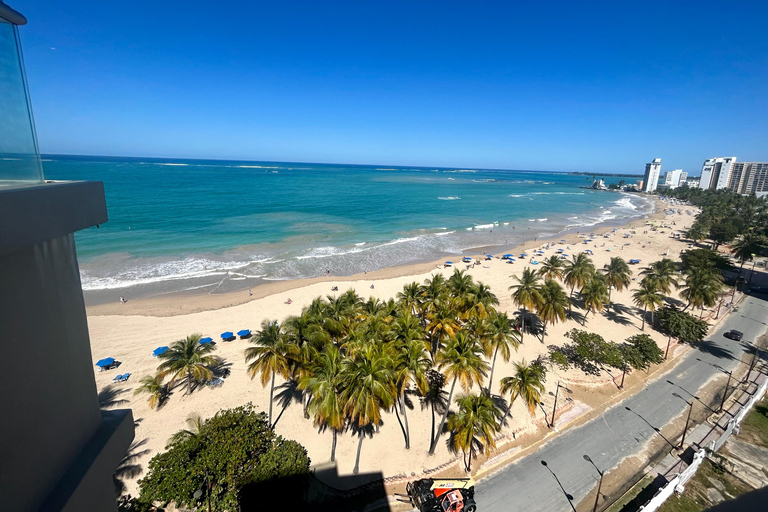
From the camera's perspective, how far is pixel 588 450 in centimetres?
2041

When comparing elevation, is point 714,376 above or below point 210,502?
below

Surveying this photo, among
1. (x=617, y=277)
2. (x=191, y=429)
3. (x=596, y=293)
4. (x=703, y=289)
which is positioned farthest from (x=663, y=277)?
(x=191, y=429)

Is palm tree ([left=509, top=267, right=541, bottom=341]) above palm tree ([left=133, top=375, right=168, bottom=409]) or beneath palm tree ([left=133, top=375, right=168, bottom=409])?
above

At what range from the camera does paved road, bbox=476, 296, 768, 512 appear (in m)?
17.6

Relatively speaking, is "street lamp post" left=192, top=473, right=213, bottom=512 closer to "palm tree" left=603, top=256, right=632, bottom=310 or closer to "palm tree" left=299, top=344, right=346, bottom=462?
"palm tree" left=299, top=344, right=346, bottom=462

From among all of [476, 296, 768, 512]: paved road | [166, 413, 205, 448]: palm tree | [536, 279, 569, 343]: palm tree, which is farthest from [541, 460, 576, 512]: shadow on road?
[166, 413, 205, 448]: palm tree

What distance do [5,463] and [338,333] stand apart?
20534 millimetres

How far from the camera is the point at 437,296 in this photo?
27203 millimetres

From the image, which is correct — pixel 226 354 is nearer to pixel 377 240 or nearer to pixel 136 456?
pixel 136 456

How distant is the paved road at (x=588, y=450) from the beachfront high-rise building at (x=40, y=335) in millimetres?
18675

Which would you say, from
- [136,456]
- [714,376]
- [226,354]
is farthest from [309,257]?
[714,376]

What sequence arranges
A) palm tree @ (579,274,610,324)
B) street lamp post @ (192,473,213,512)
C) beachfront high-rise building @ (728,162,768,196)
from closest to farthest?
street lamp post @ (192,473,213,512), palm tree @ (579,274,610,324), beachfront high-rise building @ (728,162,768,196)

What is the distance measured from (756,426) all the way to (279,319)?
3710cm

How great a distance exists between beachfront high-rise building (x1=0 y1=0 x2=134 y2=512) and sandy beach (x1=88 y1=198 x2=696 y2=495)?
17.8 m
